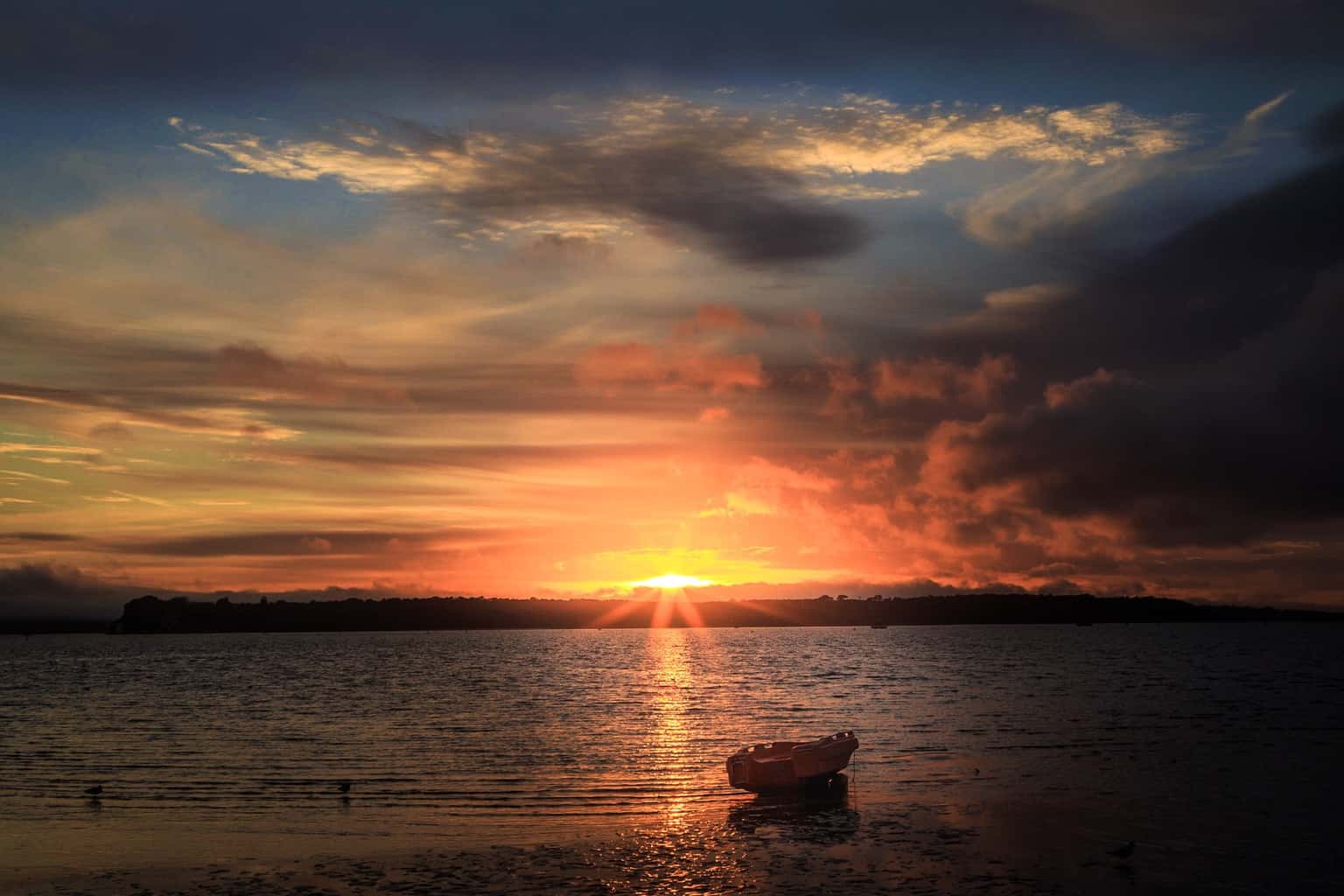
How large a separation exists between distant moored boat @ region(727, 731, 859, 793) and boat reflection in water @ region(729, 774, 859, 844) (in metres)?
0.42

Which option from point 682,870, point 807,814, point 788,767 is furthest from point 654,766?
point 682,870

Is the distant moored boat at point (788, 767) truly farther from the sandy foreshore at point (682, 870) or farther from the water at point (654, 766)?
the sandy foreshore at point (682, 870)

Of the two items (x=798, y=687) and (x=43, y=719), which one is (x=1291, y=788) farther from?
(x=43, y=719)

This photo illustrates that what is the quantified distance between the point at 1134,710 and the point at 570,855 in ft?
203

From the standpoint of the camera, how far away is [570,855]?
32594 millimetres

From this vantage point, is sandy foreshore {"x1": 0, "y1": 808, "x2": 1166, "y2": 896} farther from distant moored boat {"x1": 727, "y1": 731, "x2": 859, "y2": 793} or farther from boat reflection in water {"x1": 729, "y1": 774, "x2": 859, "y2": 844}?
distant moored boat {"x1": 727, "y1": 731, "x2": 859, "y2": 793}

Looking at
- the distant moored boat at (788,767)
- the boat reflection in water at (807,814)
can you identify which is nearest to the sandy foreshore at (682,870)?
the boat reflection in water at (807,814)

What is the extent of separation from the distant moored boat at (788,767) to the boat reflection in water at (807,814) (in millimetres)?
417

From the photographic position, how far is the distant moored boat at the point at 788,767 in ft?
138

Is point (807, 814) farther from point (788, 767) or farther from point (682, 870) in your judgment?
point (682, 870)

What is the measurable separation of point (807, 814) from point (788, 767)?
2.81 m

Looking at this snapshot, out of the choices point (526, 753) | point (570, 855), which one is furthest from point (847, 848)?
point (526, 753)

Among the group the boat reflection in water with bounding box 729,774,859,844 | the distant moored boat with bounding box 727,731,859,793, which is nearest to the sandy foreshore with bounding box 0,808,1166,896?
the boat reflection in water with bounding box 729,774,859,844

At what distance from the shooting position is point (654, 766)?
5284 cm
